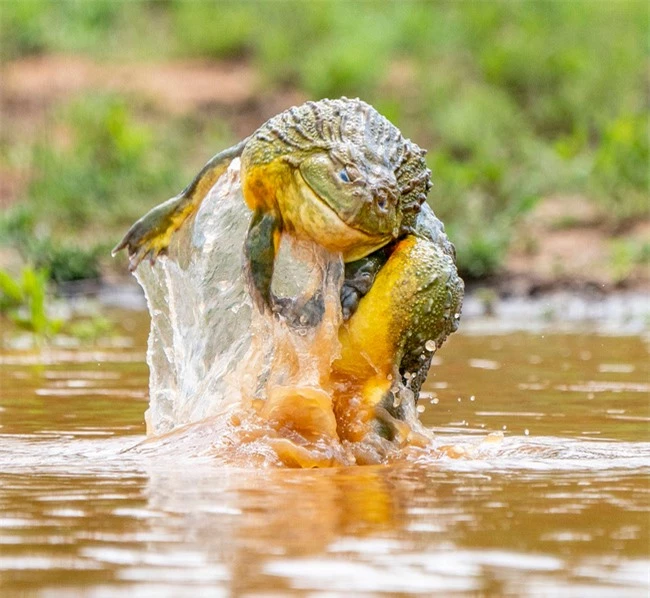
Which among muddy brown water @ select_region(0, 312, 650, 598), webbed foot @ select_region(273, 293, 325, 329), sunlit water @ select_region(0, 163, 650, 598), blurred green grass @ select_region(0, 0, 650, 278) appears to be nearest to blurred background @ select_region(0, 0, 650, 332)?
blurred green grass @ select_region(0, 0, 650, 278)

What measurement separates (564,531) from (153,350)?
8.87ft

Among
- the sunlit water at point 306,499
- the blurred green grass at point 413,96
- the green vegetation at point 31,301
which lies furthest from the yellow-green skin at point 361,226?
the blurred green grass at point 413,96

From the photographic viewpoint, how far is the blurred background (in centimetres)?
1622

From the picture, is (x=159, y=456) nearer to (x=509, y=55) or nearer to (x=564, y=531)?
(x=564, y=531)

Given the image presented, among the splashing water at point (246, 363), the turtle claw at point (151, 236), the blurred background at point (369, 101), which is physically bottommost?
the splashing water at point (246, 363)

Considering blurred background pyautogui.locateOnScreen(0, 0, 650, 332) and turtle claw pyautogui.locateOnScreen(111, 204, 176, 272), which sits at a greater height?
blurred background pyautogui.locateOnScreen(0, 0, 650, 332)

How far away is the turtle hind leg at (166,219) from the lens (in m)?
6.42

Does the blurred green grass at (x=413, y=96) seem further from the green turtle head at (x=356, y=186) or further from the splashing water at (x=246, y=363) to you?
the green turtle head at (x=356, y=186)

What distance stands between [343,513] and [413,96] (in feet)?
65.1

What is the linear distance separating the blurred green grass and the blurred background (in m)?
0.03

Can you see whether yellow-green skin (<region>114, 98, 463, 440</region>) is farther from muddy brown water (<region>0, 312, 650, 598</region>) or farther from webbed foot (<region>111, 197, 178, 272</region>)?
webbed foot (<region>111, 197, 178, 272</region>)

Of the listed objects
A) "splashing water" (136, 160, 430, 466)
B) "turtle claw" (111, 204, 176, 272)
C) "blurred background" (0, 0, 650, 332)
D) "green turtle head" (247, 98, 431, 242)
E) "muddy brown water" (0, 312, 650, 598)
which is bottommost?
"muddy brown water" (0, 312, 650, 598)

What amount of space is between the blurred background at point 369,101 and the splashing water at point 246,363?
4805 millimetres

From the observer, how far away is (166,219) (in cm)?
653
